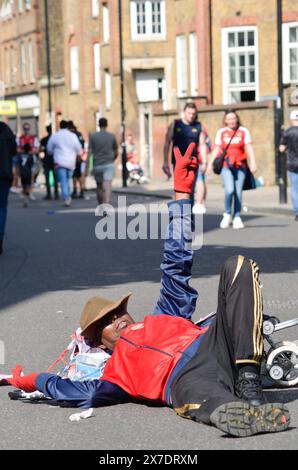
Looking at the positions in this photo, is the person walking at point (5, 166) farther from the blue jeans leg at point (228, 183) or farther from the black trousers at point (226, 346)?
the black trousers at point (226, 346)

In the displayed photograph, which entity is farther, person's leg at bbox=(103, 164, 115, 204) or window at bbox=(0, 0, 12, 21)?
window at bbox=(0, 0, 12, 21)

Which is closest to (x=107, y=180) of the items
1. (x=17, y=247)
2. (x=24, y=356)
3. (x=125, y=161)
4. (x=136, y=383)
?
(x=17, y=247)

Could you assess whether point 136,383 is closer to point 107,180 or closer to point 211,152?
point 211,152

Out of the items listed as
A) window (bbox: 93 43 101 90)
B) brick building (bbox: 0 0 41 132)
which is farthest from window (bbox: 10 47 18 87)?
window (bbox: 93 43 101 90)

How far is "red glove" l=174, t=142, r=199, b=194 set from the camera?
759 cm

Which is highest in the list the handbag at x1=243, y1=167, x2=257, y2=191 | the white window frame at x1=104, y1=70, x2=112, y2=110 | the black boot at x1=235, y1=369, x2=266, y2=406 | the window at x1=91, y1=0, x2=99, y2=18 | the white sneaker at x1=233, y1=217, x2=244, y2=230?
the window at x1=91, y1=0, x2=99, y2=18

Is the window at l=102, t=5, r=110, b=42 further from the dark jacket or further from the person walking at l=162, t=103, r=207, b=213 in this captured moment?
the dark jacket

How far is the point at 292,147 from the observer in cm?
2228

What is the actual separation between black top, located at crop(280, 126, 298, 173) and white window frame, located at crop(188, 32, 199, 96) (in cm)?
2229

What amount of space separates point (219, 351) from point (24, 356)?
8.58 ft

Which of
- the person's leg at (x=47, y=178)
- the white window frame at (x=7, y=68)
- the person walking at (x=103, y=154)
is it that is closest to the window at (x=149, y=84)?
the person's leg at (x=47, y=178)

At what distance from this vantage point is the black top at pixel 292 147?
869 inches

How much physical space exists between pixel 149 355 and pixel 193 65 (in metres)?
39.2
